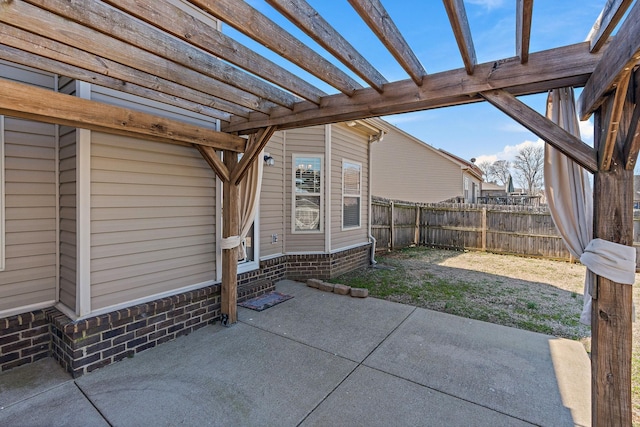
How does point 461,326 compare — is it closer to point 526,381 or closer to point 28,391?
point 526,381

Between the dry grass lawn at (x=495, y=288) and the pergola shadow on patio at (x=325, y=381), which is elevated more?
the dry grass lawn at (x=495, y=288)

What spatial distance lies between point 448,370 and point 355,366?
3.10 ft

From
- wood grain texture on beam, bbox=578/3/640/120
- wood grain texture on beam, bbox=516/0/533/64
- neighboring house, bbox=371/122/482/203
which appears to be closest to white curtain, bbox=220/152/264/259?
wood grain texture on beam, bbox=516/0/533/64

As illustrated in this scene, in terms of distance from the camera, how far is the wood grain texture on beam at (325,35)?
173 cm

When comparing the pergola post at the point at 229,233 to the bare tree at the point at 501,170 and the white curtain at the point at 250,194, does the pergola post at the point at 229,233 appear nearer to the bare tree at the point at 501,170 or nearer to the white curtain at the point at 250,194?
the white curtain at the point at 250,194

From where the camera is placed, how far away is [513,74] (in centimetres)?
224

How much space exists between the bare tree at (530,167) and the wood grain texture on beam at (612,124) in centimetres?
3258

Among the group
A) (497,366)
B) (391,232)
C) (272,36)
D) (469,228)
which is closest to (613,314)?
(497,366)

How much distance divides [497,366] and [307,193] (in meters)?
4.32

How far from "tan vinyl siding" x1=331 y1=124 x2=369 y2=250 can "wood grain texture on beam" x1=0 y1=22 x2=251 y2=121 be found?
3.73 meters

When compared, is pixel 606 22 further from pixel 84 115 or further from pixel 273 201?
pixel 273 201

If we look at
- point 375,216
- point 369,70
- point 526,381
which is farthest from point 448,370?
point 375,216

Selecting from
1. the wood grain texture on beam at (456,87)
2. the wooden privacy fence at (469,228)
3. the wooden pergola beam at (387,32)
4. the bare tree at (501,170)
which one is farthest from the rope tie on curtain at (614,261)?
the bare tree at (501,170)

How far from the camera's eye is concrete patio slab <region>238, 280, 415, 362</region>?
3.57 meters
